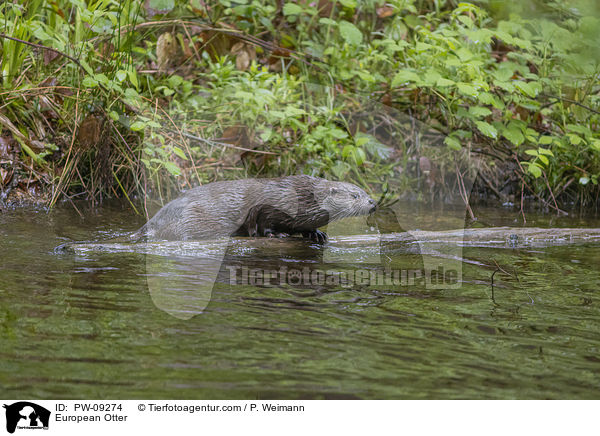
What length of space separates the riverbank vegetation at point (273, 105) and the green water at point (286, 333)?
2092mm

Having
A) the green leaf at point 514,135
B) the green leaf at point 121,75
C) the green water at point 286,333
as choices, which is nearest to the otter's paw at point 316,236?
the green water at point 286,333

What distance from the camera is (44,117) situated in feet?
22.1

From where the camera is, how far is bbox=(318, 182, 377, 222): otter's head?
532 centimetres

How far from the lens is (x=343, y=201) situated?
538 cm

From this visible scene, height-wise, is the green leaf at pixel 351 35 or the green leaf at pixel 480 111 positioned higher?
the green leaf at pixel 351 35

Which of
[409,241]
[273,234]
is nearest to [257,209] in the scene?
[273,234]

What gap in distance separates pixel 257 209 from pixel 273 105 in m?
2.20

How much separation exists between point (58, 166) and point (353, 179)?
3.27 meters

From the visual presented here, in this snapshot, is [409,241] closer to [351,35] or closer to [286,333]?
[286,333]

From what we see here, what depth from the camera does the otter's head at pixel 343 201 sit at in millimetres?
5324

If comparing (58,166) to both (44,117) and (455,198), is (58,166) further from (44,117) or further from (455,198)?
(455,198)

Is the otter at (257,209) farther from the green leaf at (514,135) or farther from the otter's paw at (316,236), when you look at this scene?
the green leaf at (514,135)
